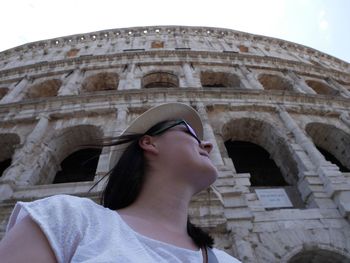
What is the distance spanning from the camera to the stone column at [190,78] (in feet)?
34.6

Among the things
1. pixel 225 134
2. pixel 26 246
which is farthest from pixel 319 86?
pixel 26 246

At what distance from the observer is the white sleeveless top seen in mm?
1057

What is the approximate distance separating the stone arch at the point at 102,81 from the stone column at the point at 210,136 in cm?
559

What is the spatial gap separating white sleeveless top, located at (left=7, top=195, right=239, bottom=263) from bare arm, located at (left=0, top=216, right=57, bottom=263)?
0.08ft

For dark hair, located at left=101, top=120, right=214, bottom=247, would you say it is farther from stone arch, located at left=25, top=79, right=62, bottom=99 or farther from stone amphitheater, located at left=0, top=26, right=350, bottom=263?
stone arch, located at left=25, top=79, right=62, bottom=99

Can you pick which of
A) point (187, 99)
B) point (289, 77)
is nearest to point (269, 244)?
point (187, 99)

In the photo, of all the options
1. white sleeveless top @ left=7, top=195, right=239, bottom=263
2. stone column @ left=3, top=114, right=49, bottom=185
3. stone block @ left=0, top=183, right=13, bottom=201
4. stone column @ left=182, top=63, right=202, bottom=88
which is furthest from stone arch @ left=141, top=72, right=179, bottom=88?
white sleeveless top @ left=7, top=195, right=239, bottom=263

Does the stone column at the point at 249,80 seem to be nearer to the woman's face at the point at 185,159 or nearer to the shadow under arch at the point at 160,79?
the shadow under arch at the point at 160,79

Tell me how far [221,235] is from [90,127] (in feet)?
17.1

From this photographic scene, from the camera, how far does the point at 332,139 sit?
864cm

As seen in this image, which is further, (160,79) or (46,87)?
(46,87)

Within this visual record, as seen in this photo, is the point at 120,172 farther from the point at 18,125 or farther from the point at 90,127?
the point at 18,125

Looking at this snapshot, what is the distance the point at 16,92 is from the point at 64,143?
5177mm

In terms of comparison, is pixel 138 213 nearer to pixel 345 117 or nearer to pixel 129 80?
pixel 345 117
